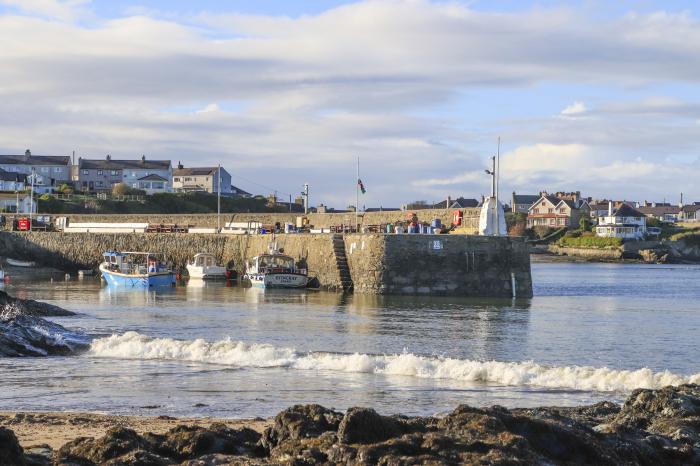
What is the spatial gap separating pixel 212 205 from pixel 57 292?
217 feet

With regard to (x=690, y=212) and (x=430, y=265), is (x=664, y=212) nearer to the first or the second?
(x=690, y=212)

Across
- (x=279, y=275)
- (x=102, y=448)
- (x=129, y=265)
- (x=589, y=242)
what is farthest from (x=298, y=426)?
(x=589, y=242)

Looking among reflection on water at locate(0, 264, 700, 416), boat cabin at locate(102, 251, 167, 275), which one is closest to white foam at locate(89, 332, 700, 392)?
reflection on water at locate(0, 264, 700, 416)

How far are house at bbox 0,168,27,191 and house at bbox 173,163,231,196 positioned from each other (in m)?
19.3

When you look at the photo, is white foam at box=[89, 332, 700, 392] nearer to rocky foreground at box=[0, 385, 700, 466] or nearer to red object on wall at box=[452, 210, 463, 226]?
rocky foreground at box=[0, 385, 700, 466]

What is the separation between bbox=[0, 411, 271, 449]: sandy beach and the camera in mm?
14219

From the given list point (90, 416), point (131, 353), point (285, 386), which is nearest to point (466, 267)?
point (131, 353)

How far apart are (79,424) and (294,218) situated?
2377 inches

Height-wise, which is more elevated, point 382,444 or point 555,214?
point 555,214

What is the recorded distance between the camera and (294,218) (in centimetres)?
7550

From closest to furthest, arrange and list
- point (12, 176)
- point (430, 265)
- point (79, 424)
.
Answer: point (79, 424) → point (430, 265) → point (12, 176)

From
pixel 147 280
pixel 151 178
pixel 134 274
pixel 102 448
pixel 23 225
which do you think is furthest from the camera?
pixel 151 178

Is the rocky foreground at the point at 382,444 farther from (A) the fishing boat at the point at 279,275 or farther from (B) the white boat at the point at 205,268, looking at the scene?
(B) the white boat at the point at 205,268

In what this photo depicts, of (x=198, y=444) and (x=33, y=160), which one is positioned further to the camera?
(x=33, y=160)
